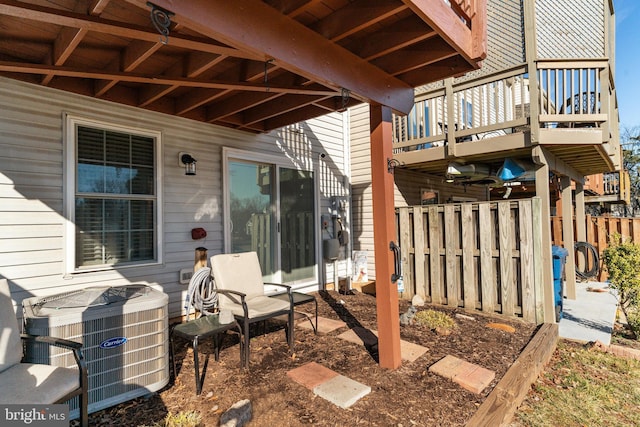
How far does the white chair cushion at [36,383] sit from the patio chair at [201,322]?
2.52 feet

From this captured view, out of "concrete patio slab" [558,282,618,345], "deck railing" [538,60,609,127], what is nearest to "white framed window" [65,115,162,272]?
"deck railing" [538,60,609,127]

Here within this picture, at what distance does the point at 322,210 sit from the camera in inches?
236

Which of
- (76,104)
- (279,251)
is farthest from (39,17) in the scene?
(279,251)

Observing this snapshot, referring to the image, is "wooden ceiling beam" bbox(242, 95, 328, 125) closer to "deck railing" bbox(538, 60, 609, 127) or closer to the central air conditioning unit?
the central air conditioning unit

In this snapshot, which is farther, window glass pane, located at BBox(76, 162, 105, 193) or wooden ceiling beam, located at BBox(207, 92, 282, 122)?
wooden ceiling beam, located at BBox(207, 92, 282, 122)

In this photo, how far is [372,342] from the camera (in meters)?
3.49

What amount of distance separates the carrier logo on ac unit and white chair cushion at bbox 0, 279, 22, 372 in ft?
1.42

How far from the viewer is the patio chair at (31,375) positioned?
1719 mm

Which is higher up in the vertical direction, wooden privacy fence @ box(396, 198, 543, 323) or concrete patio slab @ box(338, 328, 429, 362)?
wooden privacy fence @ box(396, 198, 543, 323)

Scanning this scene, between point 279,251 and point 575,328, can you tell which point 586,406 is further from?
point 279,251

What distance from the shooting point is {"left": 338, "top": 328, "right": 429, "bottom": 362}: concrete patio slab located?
316cm

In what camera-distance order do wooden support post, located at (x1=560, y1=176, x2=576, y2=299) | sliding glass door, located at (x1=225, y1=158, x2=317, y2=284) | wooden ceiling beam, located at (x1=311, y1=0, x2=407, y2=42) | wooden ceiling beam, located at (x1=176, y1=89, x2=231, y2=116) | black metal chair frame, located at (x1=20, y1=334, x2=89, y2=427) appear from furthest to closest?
wooden support post, located at (x1=560, y1=176, x2=576, y2=299), sliding glass door, located at (x1=225, y1=158, x2=317, y2=284), wooden ceiling beam, located at (x1=176, y1=89, x2=231, y2=116), wooden ceiling beam, located at (x1=311, y1=0, x2=407, y2=42), black metal chair frame, located at (x1=20, y1=334, x2=89, y2=427)

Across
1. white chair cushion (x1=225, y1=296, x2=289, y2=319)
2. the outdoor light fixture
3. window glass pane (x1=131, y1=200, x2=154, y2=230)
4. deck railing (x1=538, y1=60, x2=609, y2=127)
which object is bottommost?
white chair cushion (x1=225, y1=296, x2=289, y2=319)

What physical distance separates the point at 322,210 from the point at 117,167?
3.28 metres
